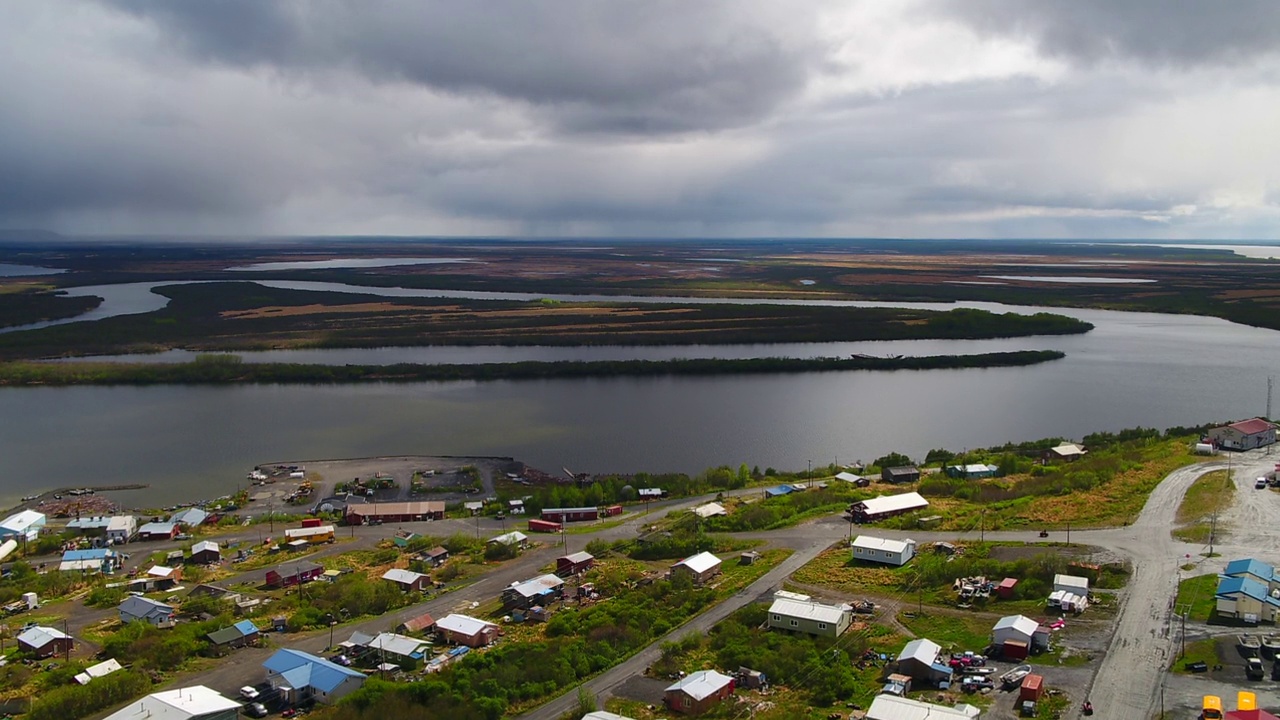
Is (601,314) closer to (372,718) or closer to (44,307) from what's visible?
(44,307)

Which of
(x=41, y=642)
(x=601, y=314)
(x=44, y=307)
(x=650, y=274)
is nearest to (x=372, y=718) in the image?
(x=41, y=642)

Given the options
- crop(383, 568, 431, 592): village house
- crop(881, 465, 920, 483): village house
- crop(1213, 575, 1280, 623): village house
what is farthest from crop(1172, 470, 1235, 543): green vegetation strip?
crop(383, 568, 431, 592): village house

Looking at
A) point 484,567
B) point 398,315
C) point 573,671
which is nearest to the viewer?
point 573,671

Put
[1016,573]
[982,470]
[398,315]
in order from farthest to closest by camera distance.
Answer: [398,315] < [982,470] < [1016,573]

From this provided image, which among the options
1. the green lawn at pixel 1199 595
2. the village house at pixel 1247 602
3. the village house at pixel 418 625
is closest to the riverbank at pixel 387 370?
the village house at pixel 418 625

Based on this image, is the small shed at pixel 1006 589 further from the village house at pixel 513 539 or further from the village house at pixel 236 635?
the village house at pixel 236 635

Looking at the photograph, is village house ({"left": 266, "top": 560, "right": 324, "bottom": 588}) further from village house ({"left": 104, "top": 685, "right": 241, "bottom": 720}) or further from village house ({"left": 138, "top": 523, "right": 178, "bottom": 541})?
village house ({"left": 104, "top": 685, "right": 241, "bottom": 720})

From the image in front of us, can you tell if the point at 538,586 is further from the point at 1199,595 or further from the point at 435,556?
the point at 1199,595
